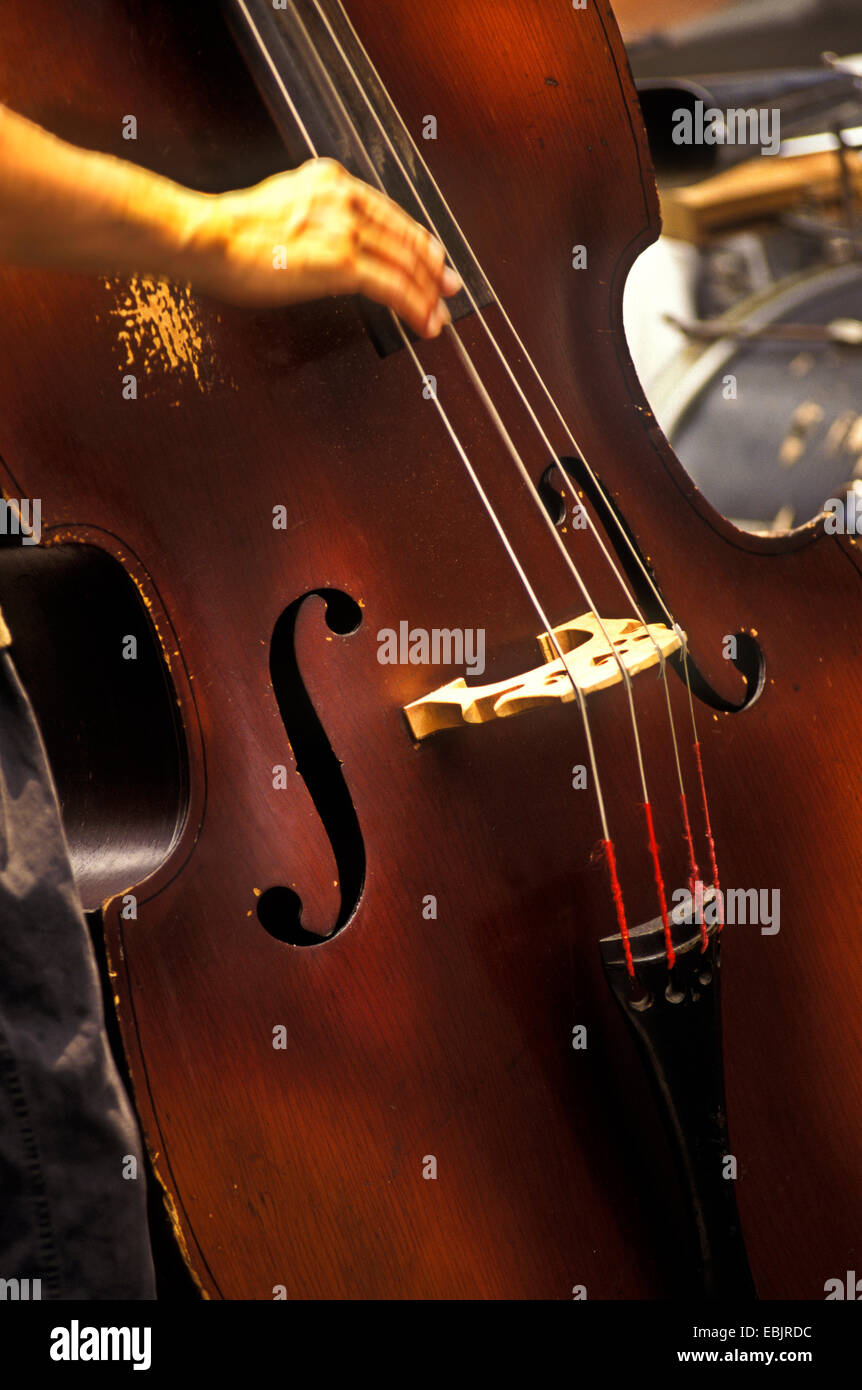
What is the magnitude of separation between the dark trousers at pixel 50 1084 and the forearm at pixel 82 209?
0.61 feet

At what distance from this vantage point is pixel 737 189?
178 cm

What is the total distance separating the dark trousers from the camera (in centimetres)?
54

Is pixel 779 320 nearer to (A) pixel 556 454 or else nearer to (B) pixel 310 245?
(A) pixel 556 454

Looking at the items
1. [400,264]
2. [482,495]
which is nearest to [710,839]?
[482,495]

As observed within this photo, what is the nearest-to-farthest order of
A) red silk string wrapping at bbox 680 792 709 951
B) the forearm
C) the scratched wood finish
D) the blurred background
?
the forearm → the scratched wood finish → red silk string wrapping at bbox 680 792 709 951 → the blurred background

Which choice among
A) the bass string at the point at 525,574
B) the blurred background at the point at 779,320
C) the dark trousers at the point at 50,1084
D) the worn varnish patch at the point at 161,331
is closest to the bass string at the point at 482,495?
the bass string at the point at 525,574

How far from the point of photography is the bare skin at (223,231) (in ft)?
1.66

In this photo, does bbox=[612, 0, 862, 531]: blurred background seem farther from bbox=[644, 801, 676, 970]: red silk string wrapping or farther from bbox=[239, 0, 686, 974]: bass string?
bbox=[644, 801, 676, 970]: red silk string wrapping

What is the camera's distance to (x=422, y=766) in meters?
0.67

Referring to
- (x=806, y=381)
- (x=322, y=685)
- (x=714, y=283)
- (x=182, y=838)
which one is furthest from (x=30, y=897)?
(x=714, y=283)

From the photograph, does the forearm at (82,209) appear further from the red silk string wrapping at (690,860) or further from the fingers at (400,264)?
the red silk string wrapping at (690,860)

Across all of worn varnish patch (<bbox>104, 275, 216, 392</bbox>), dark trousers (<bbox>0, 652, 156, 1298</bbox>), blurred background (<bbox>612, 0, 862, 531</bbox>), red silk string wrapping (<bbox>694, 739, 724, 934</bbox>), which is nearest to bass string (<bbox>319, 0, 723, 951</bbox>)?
red silk string wrapping (<bbox>694, 739, 724, 934</bbox>)

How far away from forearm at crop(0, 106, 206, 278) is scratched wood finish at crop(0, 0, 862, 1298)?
9 centimetres
